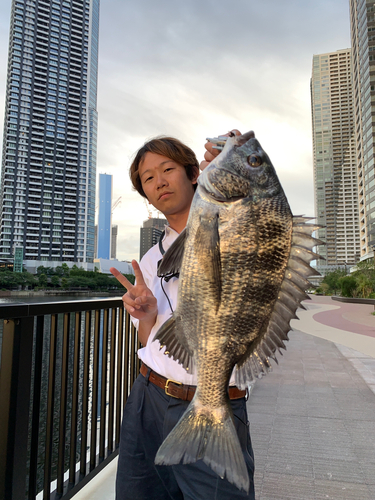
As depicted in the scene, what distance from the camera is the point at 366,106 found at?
53594 millimetres

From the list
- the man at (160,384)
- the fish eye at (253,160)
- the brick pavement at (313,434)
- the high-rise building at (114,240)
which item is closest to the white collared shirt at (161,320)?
the man at (160,384)

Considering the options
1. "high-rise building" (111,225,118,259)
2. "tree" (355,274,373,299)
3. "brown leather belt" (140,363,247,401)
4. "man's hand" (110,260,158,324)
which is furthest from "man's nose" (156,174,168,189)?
"high-rise building" (111,225,118,259)

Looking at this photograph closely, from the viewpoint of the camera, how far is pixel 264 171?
102 cm

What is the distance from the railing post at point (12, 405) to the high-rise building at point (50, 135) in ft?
322

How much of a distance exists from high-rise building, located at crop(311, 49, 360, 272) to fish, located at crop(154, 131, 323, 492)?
96946mm

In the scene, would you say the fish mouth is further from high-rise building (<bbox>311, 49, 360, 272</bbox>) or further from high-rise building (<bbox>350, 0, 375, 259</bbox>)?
high-rise building (<bbox>311, 49, 360, 272</bbox>)

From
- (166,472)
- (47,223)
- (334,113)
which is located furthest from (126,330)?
(334,113)

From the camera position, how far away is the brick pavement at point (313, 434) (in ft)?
8.25

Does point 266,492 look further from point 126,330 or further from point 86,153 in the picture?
point 86,153

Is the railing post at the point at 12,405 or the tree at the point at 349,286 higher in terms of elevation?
the railing post at the point at 12,405

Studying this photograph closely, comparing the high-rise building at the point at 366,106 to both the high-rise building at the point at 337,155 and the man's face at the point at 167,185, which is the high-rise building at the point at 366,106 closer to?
the high-rise building at the point at 337,155

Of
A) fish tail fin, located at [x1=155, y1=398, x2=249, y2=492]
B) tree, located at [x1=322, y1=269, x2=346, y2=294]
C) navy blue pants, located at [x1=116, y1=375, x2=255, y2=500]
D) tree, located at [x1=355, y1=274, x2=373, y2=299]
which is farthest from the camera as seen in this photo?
tree, located at [x1=322, y1=269, x2=346, y2=294]

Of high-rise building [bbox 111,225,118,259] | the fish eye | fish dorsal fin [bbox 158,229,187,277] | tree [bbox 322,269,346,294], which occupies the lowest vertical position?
tree [bbox 322,269,346,294]

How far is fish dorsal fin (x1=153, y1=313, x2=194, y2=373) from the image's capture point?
105 cm
